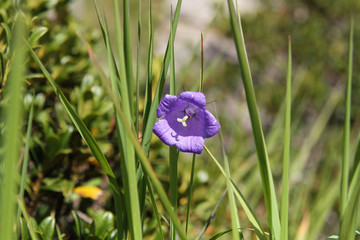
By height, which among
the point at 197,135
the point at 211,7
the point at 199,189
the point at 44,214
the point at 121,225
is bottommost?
the point at 199,189

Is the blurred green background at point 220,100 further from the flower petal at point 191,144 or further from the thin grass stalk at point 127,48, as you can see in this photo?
the flower petal at point 191,144

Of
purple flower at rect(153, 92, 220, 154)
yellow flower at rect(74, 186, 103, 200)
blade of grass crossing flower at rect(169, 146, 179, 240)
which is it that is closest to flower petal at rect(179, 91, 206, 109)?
purple flower at rect(153, 92, 220, 154)

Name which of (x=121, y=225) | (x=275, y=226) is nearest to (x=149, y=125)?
(x=121, y=225)

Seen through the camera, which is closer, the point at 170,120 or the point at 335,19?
the point at 170,120

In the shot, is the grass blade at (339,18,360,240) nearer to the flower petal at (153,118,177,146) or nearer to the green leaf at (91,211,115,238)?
the flower petal at (153,118,177,146)

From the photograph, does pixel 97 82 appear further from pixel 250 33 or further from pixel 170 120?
pixel 250 33

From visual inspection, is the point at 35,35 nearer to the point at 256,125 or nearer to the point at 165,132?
the point at 165,132

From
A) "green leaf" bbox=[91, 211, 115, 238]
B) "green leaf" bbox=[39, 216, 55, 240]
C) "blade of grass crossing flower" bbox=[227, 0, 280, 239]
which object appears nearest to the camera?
"blade of grass crossing flower" bbox=[227, 0, 280, 239]
